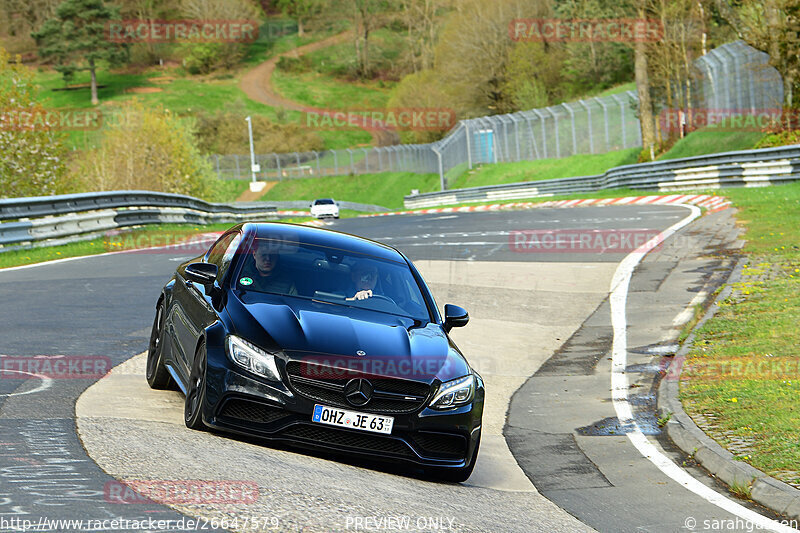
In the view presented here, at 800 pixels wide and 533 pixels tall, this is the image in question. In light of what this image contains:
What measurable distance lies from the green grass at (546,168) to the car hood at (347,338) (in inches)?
1890

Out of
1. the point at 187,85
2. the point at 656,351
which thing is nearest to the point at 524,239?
the point at 656,351

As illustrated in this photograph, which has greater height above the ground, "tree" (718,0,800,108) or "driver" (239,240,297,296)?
"tree" (718,0,800,108)

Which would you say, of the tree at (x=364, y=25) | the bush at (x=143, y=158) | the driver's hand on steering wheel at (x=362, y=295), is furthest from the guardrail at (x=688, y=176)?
the tree at (x=364, y=25)

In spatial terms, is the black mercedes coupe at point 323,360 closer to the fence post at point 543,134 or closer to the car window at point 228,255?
the car window at point 228,255

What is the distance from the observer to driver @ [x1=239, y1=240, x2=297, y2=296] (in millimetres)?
7609

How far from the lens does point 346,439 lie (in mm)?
6539

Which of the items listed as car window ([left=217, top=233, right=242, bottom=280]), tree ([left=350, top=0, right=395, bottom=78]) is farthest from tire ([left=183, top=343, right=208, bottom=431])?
tree ([left=350, top=0, right=395, bottom=78])

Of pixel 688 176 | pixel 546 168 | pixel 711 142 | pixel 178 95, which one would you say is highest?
pixel 178 95

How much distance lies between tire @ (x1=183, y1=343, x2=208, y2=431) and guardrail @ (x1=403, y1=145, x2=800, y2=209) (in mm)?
27950

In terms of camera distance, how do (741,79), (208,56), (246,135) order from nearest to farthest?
A: 1. (741,79)
2. (246,135)
3. (208,56)

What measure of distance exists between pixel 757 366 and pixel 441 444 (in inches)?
179

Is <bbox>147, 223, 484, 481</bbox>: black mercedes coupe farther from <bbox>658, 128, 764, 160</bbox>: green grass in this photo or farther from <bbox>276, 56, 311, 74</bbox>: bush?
<bbox>276, 56, 311, 74</bbox>: bush

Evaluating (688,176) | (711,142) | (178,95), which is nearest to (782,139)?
(688,176)

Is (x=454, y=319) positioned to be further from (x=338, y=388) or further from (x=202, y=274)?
(x=202, y=274)
